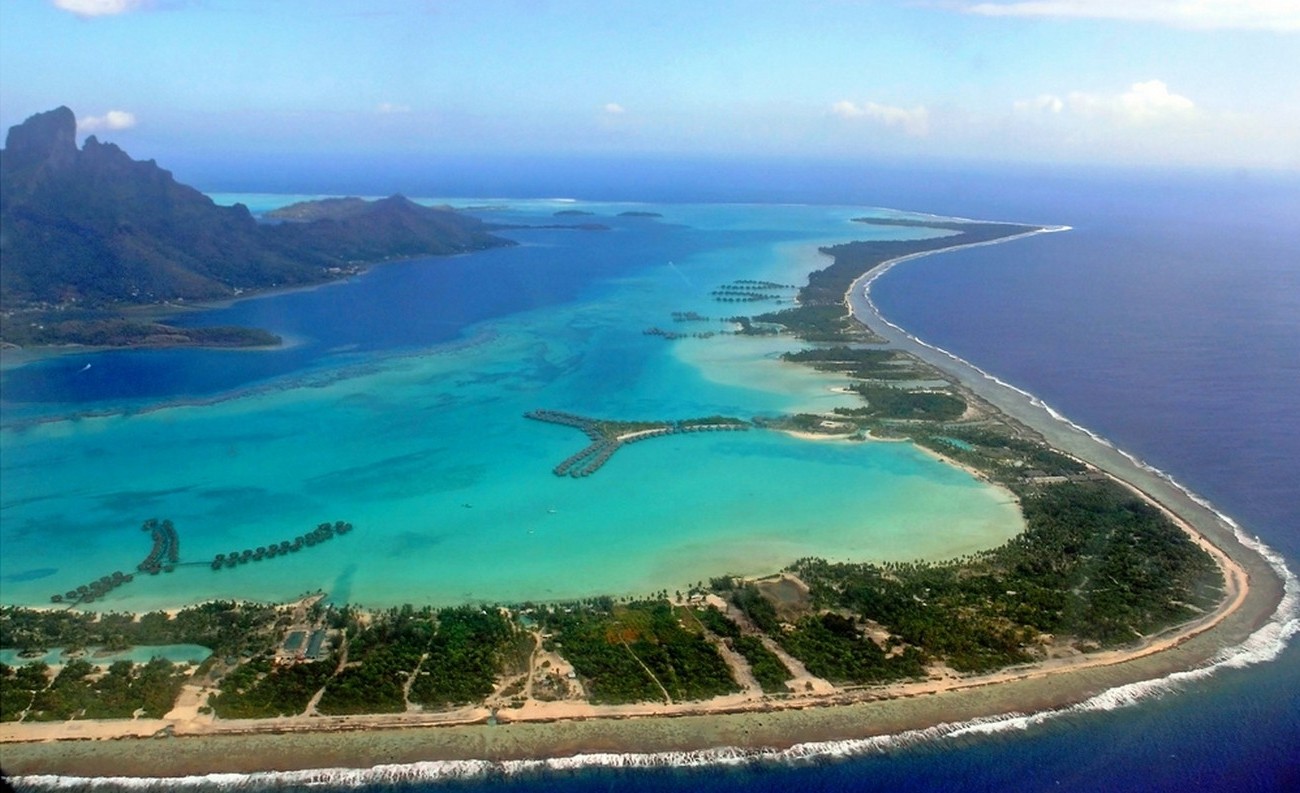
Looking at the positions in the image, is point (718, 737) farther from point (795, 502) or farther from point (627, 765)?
point (795, 502)

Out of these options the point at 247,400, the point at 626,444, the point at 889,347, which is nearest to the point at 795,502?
the point at 626,444

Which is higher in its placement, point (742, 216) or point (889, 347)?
point (742, 216)

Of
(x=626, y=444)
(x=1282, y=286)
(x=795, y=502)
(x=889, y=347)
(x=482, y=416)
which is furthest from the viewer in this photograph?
(x=1282, y=286)

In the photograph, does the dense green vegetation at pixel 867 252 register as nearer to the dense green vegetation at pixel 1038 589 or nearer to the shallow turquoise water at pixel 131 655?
the dense green vegetation at pixel 1038 589

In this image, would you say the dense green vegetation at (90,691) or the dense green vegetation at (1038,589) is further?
the dense green vegetation at (1038,589)

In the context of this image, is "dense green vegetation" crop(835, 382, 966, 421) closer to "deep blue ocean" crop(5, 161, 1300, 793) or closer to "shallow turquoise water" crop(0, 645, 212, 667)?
"deep blue ocean" crop(5, 161, 1300, 793)

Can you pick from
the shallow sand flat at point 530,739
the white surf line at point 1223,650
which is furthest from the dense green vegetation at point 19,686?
the white surf line at point 1223,650
